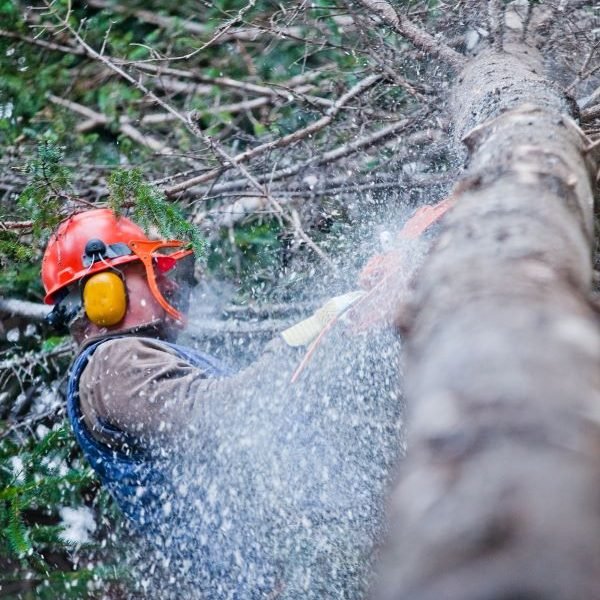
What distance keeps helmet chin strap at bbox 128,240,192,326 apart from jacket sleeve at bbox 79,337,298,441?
0.29 metres

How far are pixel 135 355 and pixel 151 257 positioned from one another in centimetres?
51

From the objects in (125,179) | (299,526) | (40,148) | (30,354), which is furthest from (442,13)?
(30,354)

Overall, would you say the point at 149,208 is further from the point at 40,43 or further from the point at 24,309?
the point at 40,43

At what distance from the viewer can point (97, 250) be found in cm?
330

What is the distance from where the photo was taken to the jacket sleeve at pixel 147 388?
2965mm

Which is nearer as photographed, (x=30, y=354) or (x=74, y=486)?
(x=74, y=486)

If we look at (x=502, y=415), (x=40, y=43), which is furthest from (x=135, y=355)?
(x=40, y=43)

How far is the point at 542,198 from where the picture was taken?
151 centimetres

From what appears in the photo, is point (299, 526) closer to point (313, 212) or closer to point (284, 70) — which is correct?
point (313, 212)

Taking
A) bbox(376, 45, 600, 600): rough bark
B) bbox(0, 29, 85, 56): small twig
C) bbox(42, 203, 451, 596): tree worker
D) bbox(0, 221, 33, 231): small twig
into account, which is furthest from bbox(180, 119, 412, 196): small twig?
bbox(376, 45, 600, 600): rough bark

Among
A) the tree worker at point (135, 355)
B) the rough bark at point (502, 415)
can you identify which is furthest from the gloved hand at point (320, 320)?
the rough bark at point (502, 415)

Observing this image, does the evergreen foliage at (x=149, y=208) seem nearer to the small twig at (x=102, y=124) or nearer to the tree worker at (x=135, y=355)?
the tree worker at (x=135, y=355)

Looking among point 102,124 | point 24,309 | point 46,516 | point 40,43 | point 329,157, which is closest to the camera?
point 46,516

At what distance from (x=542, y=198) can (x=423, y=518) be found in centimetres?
87
